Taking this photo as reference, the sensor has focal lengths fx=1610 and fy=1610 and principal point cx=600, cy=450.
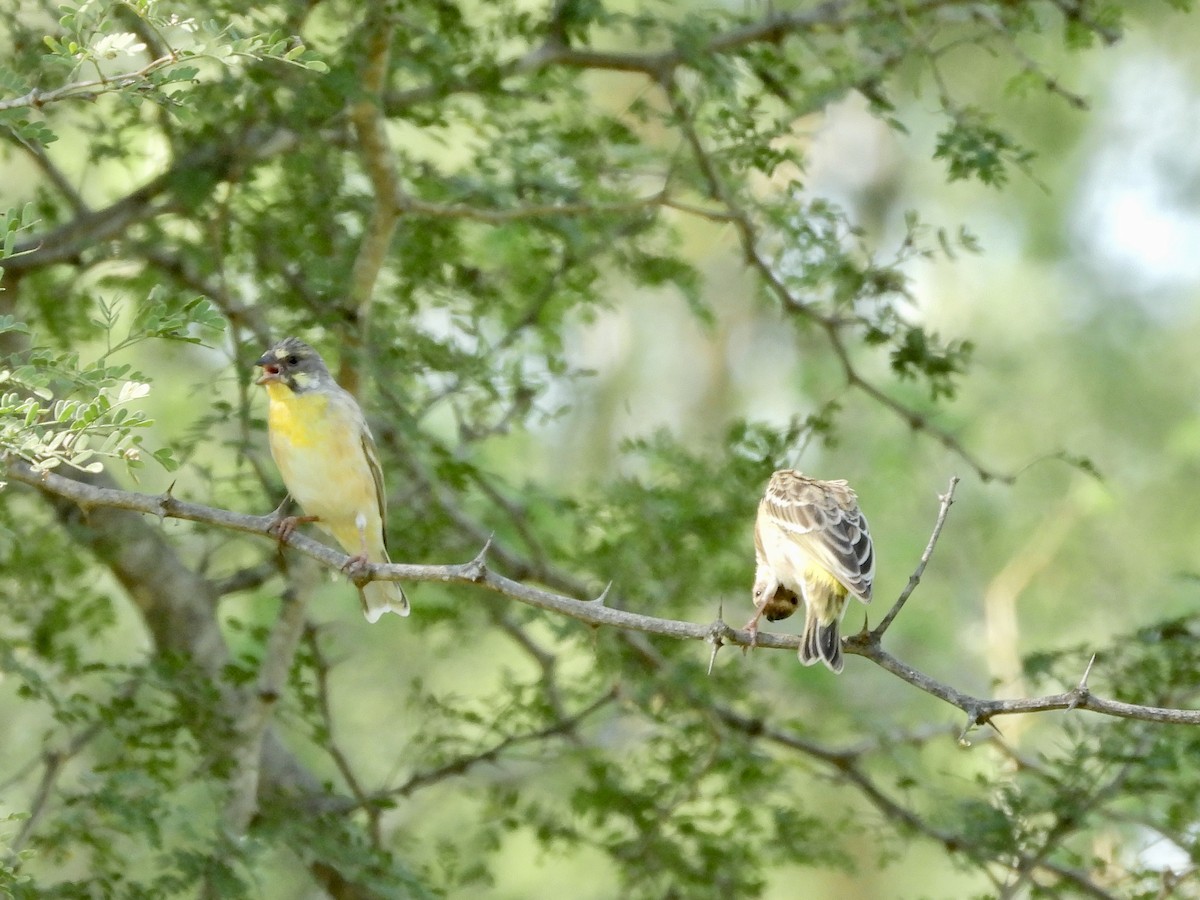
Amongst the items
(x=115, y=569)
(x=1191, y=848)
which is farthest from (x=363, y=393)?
(x=1191, y=848)

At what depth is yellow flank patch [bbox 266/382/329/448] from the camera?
6.29m

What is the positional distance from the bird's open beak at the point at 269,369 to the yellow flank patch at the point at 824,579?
219 cm

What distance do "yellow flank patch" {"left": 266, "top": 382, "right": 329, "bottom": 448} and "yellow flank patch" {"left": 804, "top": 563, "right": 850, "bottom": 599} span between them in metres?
2.03

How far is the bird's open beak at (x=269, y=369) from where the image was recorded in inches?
244

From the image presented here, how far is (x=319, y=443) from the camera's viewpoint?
20.6ft

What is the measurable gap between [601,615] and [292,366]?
281cm

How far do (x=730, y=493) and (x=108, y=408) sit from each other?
4.14 metres

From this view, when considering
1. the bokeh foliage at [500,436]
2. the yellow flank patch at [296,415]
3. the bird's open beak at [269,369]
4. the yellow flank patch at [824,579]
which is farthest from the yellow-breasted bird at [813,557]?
the bird's open beak at [269,369]

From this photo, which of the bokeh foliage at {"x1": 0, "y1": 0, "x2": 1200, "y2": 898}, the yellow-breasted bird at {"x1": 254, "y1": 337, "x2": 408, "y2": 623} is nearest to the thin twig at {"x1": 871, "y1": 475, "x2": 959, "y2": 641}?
the bokeh foliage at {"x1": 0, "y1": 0, "x2": 1200, "y2": 898}

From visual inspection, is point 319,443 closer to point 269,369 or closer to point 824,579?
point 269,369

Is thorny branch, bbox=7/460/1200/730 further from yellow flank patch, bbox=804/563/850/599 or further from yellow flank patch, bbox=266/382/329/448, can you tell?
yellow flank patch, bbox=266/382/329/448

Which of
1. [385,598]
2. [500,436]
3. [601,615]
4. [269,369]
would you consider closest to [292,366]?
[269,369]

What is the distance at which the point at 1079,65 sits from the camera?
1720 centimetres

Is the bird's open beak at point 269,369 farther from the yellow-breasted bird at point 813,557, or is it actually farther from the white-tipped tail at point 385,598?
the yellow-breasted bird at point 813,557
